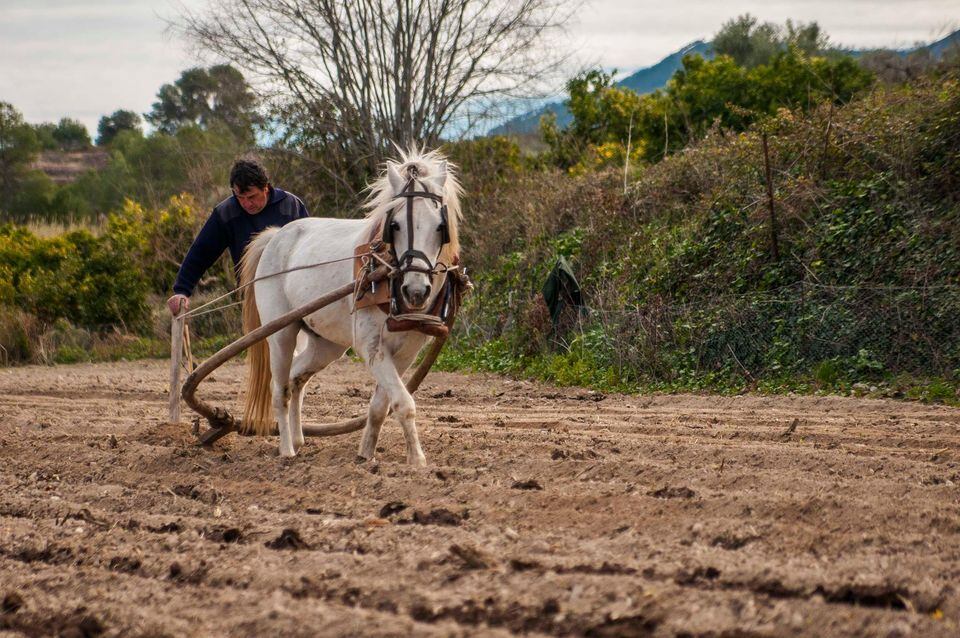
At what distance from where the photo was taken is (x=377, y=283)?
23.0 ft

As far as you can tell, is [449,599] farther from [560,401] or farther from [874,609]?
[560,401]

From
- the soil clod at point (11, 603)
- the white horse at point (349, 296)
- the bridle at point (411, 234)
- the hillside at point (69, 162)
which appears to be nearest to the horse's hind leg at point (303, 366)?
the white horse at point (349, 296)

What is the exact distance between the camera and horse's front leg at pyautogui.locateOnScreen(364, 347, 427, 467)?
22.9ft

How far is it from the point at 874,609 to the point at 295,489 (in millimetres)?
3871

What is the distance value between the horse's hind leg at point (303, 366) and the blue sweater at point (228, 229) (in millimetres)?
1070

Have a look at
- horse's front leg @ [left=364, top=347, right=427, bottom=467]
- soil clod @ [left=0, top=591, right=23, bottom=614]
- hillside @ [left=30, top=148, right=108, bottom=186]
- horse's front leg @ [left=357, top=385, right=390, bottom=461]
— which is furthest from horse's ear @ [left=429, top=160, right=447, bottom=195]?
hillside @ [left=30, top=148, right=108, bottom=186]

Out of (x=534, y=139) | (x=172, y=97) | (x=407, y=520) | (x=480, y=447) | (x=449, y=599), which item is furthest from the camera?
(x=172, y=97)

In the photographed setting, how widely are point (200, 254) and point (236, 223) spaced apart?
0.42 meters

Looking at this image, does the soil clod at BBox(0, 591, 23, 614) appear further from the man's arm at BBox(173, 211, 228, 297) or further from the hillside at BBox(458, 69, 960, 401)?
the hillside at BBox(458, 69, 960, 401)

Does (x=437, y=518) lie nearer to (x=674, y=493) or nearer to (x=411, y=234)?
(x=674, y=493)

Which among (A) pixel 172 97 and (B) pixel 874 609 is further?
(A) pixel 172 97

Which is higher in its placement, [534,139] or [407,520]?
[534,139]

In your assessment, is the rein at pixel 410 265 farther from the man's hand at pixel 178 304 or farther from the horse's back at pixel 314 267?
the man's hand at pixel 178 304

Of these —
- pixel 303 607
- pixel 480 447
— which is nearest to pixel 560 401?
pixel 480 447
